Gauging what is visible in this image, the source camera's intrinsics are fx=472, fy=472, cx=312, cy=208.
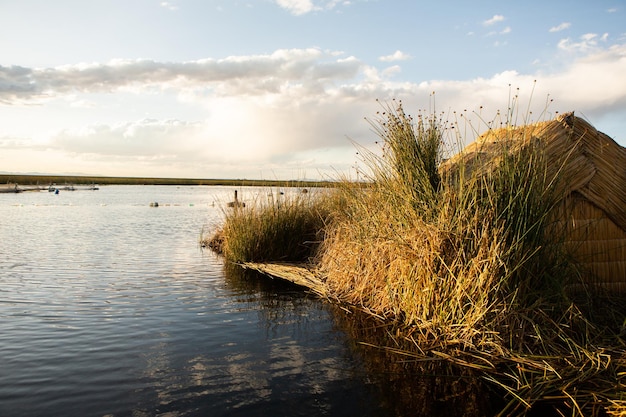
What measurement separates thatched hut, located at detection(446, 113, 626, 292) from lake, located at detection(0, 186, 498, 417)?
11.3 ft

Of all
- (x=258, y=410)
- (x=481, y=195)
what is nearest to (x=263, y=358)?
(x=258, y=410)

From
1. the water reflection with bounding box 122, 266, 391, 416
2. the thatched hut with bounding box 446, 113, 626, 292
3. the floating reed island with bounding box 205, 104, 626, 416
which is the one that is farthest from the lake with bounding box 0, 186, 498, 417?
the thatched hut with bounding box 446, 113, 626, 292

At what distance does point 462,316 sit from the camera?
5.79 meters

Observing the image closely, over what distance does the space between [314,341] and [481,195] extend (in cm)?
298

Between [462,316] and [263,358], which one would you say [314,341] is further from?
[462,316]

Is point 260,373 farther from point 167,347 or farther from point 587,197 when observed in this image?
point 587,197

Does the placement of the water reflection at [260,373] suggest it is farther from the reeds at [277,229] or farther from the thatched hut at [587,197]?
the reeds at [277,229]

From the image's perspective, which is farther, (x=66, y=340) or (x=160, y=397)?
(x=66, y=340)

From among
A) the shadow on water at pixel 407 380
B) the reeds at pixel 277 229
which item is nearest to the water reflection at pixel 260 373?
the shadow on water at pixel 407 380

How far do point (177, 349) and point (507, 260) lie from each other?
433 cm

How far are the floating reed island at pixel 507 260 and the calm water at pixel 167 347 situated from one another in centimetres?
119

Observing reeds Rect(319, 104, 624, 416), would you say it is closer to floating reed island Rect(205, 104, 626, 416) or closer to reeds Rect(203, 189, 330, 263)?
floating reed island Rect(205, 104, 626, 416)

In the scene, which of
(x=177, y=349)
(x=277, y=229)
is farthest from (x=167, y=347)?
(x=277, y=229)

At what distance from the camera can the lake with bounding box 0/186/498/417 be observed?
4605 millimetres
